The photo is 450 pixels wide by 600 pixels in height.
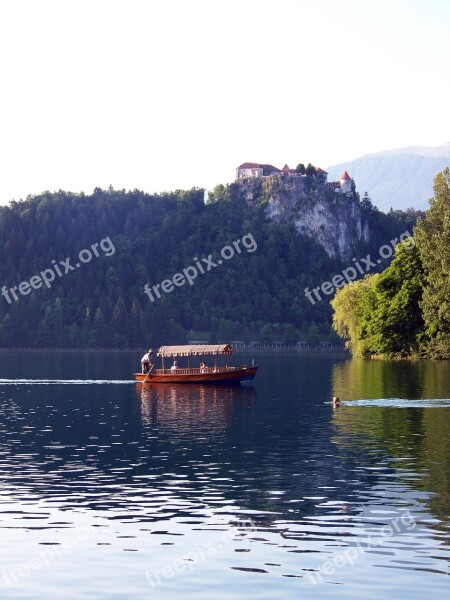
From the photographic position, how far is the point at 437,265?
14850cm

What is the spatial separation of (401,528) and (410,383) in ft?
226

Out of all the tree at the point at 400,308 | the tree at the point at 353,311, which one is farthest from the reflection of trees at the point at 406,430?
the tree at the point at 353,311

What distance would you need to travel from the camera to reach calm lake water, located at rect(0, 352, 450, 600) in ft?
97.6

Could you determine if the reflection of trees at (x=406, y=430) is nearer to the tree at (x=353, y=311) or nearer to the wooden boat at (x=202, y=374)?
the wooden boat at (x=202, y=374)

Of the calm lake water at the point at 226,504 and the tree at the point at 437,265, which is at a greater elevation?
the tree at the point at 437,265

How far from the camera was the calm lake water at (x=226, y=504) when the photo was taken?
29.7m

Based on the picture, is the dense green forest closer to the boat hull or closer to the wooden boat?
the wooden boat

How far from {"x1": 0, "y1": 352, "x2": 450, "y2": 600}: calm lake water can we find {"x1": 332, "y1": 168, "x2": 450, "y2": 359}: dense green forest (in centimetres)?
7128

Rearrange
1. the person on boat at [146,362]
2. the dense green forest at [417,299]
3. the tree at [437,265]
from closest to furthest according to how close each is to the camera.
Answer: the person on boat at [146,362], the tree at [437,265], the dense green forest at [417,299]

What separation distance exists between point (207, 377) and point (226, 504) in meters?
72.3

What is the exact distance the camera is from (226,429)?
6575 centimetres

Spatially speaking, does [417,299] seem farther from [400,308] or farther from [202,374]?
[202,374]

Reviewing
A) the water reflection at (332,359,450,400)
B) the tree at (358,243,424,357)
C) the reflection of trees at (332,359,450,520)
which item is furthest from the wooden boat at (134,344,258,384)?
the tree at (358,243,424,357)

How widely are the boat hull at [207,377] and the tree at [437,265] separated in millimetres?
41938
